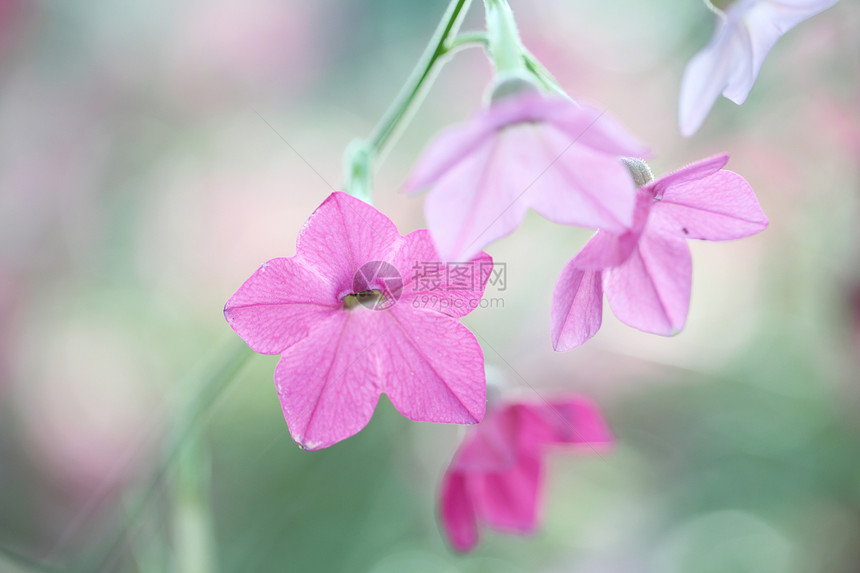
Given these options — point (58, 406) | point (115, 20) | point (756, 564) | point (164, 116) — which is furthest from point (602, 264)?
point (115, 20)

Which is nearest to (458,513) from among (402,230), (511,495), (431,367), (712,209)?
(511,495)

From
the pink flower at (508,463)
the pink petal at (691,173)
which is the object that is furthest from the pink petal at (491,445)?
the pink petal at (691,173)

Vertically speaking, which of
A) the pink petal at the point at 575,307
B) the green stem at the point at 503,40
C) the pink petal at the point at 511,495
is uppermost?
the green stem at the point at 503,40

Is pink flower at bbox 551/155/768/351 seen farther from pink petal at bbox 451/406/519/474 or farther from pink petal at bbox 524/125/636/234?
pink petal at bbox 451/406/519/474

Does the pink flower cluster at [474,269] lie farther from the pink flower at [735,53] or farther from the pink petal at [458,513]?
the pink petal at [458,513]

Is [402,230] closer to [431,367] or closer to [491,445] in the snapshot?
[491,445]

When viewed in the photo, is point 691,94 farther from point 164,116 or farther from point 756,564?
point 164,116

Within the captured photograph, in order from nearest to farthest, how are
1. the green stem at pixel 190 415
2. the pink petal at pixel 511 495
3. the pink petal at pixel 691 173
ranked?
the pink petal at pixel 691 173 → the green stem at pixel 190 415 → the pink petal at pixel 511 495
